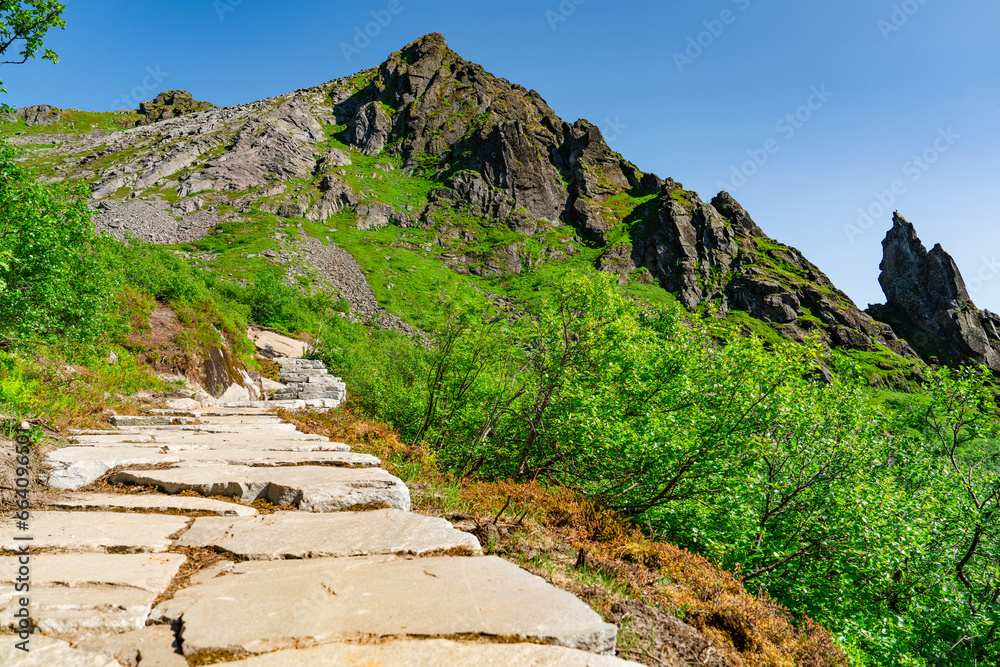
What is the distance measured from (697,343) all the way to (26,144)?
179349mm

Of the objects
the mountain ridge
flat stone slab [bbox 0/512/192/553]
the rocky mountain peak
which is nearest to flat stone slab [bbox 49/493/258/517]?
flat stone slab [bbox 0/512/192/553]

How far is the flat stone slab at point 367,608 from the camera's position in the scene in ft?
6.11

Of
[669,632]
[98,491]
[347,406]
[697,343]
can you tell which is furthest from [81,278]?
[697,343]

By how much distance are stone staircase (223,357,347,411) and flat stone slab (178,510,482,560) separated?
29.8 ft

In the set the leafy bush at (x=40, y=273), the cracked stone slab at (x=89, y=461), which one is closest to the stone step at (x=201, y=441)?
the cracked stone slab at (x=89, y=461)

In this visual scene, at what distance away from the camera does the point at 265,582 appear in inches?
94.2

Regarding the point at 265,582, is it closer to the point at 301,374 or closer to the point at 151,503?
the point at 151,503

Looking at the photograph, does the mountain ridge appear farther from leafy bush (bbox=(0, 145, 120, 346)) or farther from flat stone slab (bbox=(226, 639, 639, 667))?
flat stone slab (bbox=(226, 639, 639, 667))

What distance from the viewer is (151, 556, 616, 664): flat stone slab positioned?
1861 mm

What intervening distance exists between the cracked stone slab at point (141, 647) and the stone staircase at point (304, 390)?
34.8 ft

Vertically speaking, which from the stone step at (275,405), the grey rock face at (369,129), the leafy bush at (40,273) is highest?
the grey rock face at (369,129)

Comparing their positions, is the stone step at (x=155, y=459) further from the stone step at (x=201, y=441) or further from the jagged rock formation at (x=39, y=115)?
the jagged rock formation at (x=39, y=115)

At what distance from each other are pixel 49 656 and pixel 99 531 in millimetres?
1775

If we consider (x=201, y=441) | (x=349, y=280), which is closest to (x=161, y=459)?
(x=201, y=441)
